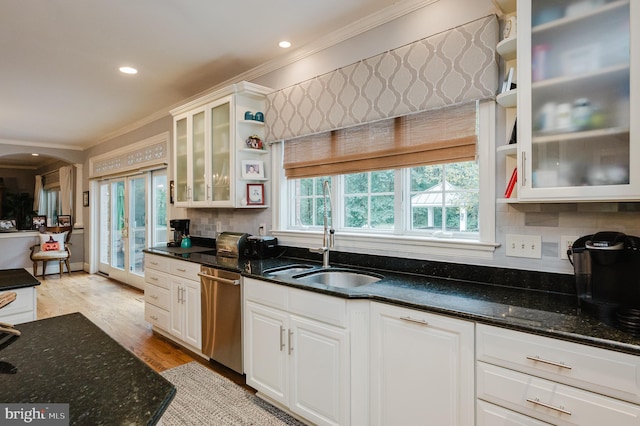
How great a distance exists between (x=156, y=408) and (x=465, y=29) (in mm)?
2270

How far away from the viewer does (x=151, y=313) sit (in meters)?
3.63

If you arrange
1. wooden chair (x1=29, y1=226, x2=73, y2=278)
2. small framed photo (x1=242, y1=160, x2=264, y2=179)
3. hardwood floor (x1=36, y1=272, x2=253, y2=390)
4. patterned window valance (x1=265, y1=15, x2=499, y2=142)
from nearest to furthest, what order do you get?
patterned window valance (x1=265, y1=15, x2=499, y2=142) < hardwood floor (x1=36, y1=272, x2=253, y2=390) < small framed photo (x1=242, y1=160, x2=264, y2=179) < wooden chair (x1=29, y1=226, x2=73, y2=278)

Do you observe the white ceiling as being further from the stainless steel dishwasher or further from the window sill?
the stainless steel dishwasher

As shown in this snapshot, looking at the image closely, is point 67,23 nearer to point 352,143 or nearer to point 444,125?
point 352,143

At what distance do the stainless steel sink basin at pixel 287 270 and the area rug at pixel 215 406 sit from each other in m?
0.85

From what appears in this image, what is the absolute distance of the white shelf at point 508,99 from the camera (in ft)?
5.77

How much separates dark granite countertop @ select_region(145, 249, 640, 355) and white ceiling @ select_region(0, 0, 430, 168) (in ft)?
5.72

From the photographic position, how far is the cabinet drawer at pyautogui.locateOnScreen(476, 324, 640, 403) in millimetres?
1175

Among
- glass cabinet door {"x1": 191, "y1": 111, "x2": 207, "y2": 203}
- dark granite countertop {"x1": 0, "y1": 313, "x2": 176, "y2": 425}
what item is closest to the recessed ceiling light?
glass cabinet door {"x1": 191, "y1": 111, "x2": 207, "y2": 203}

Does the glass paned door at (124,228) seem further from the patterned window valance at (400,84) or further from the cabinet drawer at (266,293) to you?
the cabinet drawer at (266,293)

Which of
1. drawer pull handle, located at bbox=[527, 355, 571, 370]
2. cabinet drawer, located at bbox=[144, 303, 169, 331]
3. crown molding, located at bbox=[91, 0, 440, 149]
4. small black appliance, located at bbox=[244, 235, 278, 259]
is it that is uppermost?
crown molding, located at bbox=[91, 0, 440, 149]

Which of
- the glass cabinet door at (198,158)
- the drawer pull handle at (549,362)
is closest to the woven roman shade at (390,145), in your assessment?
the glass cabinet door at (198,158)

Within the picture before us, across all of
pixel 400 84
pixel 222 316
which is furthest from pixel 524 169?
pixel 222 316

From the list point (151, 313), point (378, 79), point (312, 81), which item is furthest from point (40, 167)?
point (378, 79)
